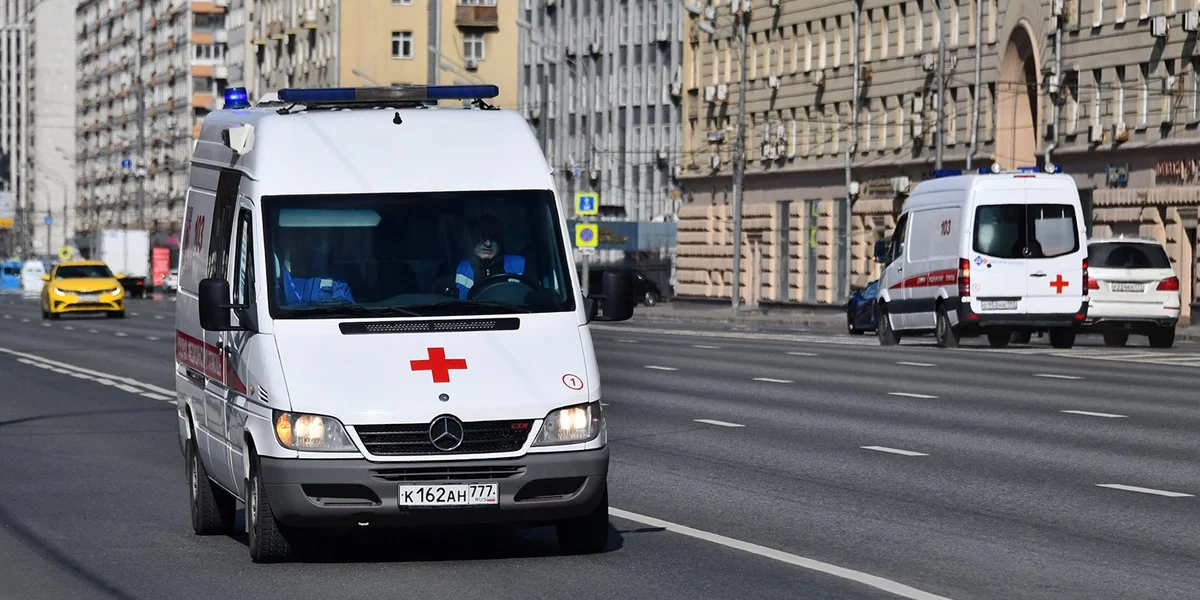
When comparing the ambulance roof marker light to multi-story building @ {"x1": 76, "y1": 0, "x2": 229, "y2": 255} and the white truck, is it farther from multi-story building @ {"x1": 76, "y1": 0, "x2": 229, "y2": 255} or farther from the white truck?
multi-story building @ {"x1": 76, "y1": 0, "x2": 229, "y2": 255}

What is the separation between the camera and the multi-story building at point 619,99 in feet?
296

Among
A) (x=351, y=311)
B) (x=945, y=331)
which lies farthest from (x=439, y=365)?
(x=945, y=331)

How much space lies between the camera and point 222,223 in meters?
12.1

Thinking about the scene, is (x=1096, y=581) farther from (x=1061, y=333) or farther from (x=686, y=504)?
(x=1061, y=333)

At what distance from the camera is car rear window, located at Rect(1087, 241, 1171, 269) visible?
37.8 m

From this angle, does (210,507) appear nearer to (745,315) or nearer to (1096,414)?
(1096,414)

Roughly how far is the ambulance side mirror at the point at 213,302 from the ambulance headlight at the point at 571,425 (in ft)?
5.24

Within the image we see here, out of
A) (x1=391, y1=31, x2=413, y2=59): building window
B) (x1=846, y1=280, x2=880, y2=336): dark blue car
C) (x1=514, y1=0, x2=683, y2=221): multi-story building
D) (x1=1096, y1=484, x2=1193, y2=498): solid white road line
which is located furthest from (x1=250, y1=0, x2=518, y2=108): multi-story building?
(x1=1096, y1=484, x2=1193, y2=498): solid white road line

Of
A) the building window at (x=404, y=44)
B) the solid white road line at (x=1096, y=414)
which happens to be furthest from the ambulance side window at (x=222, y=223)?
the building window at (x=404, y=44)

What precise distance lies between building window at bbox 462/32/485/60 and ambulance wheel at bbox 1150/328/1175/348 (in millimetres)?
80694

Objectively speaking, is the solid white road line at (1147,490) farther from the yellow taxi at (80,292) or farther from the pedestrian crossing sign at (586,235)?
the yellow taxi at (80,292)

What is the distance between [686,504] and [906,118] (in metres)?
53.1

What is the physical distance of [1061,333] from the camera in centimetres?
3688

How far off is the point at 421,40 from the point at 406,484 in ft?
354
